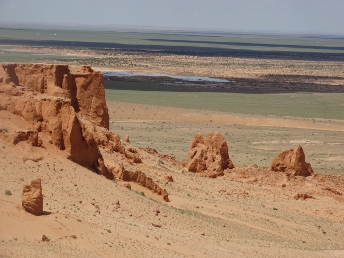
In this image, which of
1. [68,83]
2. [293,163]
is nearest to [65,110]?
[68,83]

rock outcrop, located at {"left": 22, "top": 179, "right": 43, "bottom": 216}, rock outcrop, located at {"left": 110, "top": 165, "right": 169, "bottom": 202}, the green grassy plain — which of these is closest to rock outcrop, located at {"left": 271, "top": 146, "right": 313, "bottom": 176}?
rock outcrop, located at {"left": 110, "top": 165, "right": 169, "bottom": 202}

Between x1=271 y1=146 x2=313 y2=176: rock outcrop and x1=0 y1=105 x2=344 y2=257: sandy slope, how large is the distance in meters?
2.52

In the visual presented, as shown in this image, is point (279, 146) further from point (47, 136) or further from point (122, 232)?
point (122, 232)

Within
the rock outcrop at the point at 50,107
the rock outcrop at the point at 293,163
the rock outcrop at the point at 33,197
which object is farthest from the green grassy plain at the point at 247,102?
the rock outcrop at the point at 33,197

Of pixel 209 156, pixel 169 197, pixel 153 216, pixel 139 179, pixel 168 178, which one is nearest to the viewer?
pixel 153 216

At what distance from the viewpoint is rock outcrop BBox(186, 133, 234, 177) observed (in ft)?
102

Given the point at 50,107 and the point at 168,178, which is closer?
the point at 50,107

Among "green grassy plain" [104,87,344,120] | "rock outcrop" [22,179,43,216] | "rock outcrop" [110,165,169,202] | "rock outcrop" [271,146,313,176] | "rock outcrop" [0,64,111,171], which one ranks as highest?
"rock outcrop" [0,64,111,171]

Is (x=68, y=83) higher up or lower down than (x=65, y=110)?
higher up

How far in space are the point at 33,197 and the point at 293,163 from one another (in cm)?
1927

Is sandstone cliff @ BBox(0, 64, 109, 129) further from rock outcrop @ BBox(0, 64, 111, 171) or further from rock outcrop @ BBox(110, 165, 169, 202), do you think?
rock outcrop @ BBox(110, 165, 169, 202)

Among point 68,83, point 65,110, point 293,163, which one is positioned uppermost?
point 68,83

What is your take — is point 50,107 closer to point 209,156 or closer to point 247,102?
point 209,156

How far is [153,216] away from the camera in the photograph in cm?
2039
